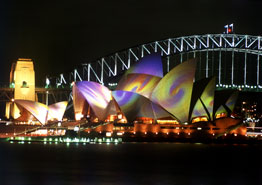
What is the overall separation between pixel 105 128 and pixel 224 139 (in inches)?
630

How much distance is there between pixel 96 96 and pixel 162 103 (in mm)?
12494

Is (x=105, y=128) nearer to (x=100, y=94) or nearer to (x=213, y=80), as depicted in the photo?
(x=100, y=94)

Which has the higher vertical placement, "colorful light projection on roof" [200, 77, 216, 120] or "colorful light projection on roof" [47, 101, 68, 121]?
"colorful light projection on roof" [200, 77, 216, 120]

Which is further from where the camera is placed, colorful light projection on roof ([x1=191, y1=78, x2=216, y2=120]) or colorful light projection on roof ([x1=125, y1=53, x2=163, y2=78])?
colorful light projection on roof ([x1=125, y1=53, x2=163, y2=78])

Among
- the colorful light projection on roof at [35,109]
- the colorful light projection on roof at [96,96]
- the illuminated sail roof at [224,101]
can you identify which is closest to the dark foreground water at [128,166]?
the illuminated sail roof at [224,101]

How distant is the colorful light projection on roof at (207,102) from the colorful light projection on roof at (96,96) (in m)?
13.6

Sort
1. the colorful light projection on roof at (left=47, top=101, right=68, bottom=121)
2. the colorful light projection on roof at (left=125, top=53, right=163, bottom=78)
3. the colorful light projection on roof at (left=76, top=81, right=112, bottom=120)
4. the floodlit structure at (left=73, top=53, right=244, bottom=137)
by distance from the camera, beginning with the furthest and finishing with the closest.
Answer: the colorful light projection on roof at (left=47, top=101, right=68, bottom=121)
the colorful light projection on roof at (left=76, top=81, right=112, bottom=120)
the colorful light projection on roof at (left=125, top=53, right=163, bottom=78)
the floodlit structure at (left=73, top=53, right=244, bottom=137)

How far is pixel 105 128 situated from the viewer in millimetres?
93062

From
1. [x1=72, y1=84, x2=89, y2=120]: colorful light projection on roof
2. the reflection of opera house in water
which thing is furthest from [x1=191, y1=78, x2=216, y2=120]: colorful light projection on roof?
[x1=72, y1=84, x2=89, y2=120]: colorful light projection on roof

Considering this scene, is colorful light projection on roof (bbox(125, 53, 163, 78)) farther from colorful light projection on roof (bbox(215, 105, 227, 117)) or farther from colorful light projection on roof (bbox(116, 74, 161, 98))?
colorful light projection on roof (bbox(215, 105, 227, 117))

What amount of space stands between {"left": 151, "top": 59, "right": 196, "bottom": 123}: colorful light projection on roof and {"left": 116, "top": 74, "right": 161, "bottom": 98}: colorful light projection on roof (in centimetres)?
195

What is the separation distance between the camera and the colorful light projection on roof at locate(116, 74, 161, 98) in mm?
87831

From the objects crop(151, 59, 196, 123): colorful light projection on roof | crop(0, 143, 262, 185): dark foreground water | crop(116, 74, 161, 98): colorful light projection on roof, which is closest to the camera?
crop(0, 143, 262, 185): dark foreground water

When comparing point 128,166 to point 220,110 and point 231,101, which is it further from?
point 231,101
